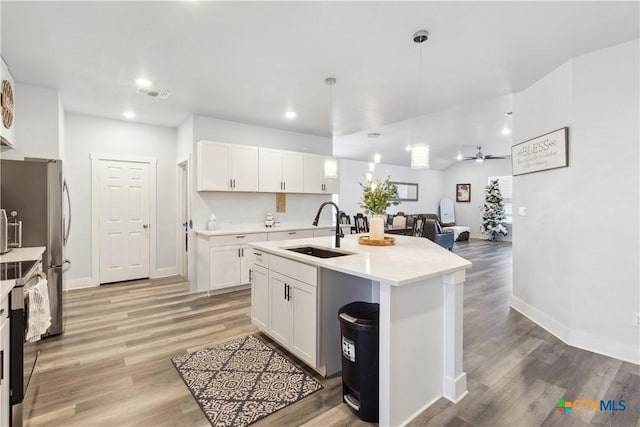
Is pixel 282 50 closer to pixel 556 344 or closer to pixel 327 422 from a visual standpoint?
pixel 327 422

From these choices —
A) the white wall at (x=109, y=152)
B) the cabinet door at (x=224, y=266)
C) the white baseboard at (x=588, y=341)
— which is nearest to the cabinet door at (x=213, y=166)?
the cabinet door at (x=224, y=266)

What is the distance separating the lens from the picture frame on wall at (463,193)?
11508 millimetres

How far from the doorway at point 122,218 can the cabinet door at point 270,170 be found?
1.89 m

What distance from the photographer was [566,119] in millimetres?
2900

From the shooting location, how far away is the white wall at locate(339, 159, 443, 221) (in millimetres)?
9797

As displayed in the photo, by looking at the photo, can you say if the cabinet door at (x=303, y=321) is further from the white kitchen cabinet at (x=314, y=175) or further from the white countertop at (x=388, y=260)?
the white kitchen cabinet at (x=314, y=175)

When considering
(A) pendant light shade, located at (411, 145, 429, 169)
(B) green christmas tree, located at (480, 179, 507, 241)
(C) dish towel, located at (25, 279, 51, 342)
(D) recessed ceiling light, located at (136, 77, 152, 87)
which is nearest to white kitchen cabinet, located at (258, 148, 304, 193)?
(D) recessed ceiling light, located at (136, 77, 152, 87)

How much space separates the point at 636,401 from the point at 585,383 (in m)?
0.26

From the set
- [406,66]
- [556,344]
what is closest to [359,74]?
[406,66]

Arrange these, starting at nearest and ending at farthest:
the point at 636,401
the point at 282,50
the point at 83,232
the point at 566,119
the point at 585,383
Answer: the point at 636,401 < the point at 585,383 < the point at 282,50 < the point at 566,119 < the point at 83,232

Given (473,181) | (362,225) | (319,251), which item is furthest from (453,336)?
(473,181)

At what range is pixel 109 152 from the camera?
4855 mm

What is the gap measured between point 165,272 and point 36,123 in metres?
2.83

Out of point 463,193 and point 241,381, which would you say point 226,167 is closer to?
point 241,381
